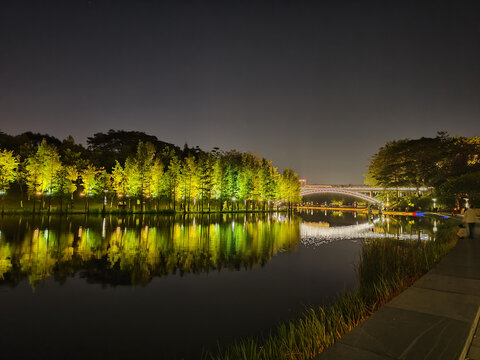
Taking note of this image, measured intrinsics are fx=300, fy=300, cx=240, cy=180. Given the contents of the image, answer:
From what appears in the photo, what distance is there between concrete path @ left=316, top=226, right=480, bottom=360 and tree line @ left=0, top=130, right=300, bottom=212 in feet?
153

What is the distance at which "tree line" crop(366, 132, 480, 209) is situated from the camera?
33.8 m

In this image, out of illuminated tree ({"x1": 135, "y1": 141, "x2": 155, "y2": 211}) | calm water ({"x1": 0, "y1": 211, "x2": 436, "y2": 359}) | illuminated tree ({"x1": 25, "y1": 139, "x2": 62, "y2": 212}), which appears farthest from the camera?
illuminated tree ({"x1": 135, "y1": 141, "x2": 155, "y2": 211})

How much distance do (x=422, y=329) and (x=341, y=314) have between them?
152 cm

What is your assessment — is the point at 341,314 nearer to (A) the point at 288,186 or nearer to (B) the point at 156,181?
(B) the point at 156,181

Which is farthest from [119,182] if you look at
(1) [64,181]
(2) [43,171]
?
(2) [43,171]

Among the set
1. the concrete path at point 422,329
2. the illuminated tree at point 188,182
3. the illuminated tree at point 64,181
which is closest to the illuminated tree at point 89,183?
the illuminated tree at point 64,181

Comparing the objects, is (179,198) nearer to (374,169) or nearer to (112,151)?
(112,151)

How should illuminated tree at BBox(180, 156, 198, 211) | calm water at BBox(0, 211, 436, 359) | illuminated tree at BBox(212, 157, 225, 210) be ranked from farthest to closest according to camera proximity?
illuminated tree at BBox(212, 157, 225, 210) < illuminated tree at BBox(180, 156, 198, 211) < calm water at BBox(0, 211, 436, 359)

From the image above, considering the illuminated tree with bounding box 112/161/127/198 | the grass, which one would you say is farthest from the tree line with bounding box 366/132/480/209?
the illuminated tree with bounding box 112/161/127/198

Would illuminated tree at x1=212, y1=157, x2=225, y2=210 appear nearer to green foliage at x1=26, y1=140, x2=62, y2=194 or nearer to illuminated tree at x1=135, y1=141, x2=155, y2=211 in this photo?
illuminated tree at x1=135, y1=141, x2=155, y2=211

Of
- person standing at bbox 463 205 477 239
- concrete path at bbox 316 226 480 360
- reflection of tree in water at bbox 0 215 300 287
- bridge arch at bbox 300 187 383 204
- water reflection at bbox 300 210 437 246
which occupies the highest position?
bridge arch at bbox 300 187 383 204

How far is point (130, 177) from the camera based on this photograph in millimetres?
51812

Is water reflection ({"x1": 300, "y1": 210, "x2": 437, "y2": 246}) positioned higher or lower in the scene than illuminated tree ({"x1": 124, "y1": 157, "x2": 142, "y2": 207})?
lower

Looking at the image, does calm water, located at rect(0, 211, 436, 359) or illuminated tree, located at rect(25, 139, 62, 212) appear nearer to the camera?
calm water, located at rect(0, 211, 436, 359)
